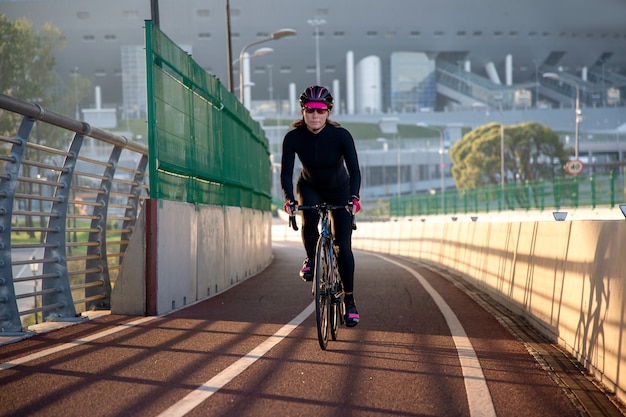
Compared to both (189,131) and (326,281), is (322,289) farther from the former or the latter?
(189,131)

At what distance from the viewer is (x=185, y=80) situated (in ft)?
39.7

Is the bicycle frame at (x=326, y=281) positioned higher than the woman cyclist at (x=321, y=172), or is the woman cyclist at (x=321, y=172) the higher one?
the woman cyclist at (x=321, y=172)

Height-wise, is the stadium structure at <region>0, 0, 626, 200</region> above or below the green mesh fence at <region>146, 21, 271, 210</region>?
above

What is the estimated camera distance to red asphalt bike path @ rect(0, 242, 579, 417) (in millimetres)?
5422

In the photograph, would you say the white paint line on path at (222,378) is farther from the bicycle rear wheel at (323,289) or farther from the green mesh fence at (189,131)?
the green mesh fence at (189,131)

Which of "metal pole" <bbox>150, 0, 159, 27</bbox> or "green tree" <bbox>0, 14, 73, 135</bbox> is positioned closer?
"metal pole" <bbox>150, 0, 159, 27</bbox>

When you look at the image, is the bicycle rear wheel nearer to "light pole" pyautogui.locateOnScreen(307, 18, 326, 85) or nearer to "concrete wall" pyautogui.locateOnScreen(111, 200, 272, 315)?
"concrete wall" pyautogui.locateOnScreen(111, 200, 272, 315)

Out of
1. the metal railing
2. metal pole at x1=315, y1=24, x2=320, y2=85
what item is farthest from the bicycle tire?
metal pole at x1=315, y1=24, x2=320, y2=85

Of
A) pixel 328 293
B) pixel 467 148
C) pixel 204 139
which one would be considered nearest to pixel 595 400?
pixel 328 293

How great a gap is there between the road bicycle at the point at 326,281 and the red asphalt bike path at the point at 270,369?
0.21 meters

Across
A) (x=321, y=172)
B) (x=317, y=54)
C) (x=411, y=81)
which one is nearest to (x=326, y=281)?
(x=321, y=172)

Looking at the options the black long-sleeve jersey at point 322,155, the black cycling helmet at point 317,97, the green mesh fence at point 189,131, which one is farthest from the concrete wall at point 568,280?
the green mesh fence at point 189,131

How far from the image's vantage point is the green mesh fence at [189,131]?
10.5m

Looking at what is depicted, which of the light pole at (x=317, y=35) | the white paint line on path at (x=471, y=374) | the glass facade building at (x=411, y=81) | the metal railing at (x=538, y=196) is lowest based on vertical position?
the white paint line on path at (x=471, y=374)
